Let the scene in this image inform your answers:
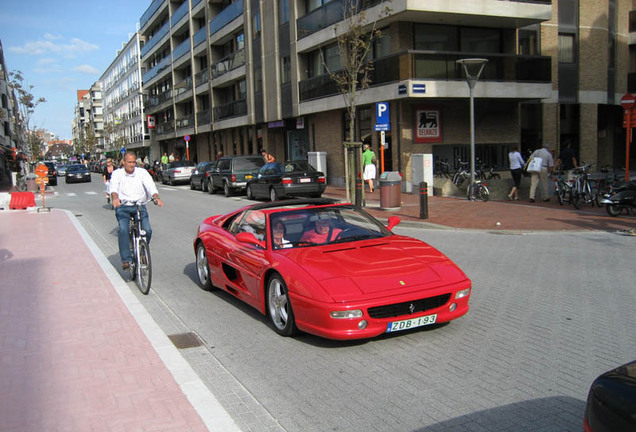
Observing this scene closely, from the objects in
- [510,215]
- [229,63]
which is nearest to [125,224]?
[510,215]

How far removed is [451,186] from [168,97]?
→ 43.5 meters

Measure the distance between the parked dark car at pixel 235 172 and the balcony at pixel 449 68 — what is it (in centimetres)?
633

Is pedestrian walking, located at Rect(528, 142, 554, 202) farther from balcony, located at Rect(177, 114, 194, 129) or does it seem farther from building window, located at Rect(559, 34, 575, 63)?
balcony, located at Rect(177, 114, 194, 129)

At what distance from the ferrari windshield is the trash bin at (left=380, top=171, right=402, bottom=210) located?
395 inches

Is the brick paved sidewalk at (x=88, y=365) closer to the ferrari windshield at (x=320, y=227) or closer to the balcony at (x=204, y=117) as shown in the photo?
the ferrari windshield at (x=320, y=227)

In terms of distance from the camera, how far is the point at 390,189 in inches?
653

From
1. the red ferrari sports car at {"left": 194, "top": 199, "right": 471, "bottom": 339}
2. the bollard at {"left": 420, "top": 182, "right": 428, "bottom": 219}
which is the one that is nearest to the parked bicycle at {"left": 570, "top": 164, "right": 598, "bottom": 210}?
the bollard at {"left": 420, "top": 182, "right": 428, "bottom": 219}

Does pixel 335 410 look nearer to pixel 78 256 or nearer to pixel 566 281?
pixel 566 281

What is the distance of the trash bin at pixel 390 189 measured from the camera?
16.6 m

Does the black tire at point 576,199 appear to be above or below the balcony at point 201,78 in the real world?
below

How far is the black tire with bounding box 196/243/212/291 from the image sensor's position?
25.0ft

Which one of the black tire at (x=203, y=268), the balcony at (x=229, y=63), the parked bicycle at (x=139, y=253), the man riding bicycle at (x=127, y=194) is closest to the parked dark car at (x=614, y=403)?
the black tire at (x=203, y=268)

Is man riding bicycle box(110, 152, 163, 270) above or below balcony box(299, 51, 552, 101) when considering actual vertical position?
below

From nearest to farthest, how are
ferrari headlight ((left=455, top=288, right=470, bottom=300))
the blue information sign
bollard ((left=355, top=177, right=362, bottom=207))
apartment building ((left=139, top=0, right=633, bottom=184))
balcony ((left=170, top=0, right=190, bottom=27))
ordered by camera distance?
1. ferrari headlight ((left=455, top=288, right=470, bottom=300))
2. bollard ((left=355, top=177, right=362, bottom=207))
3. the blue information sign
4. apartment building ((left=139, top=0, right=633, bottom=184))
5. balcony ((left=170, top=0, right=190, bottom=27))
